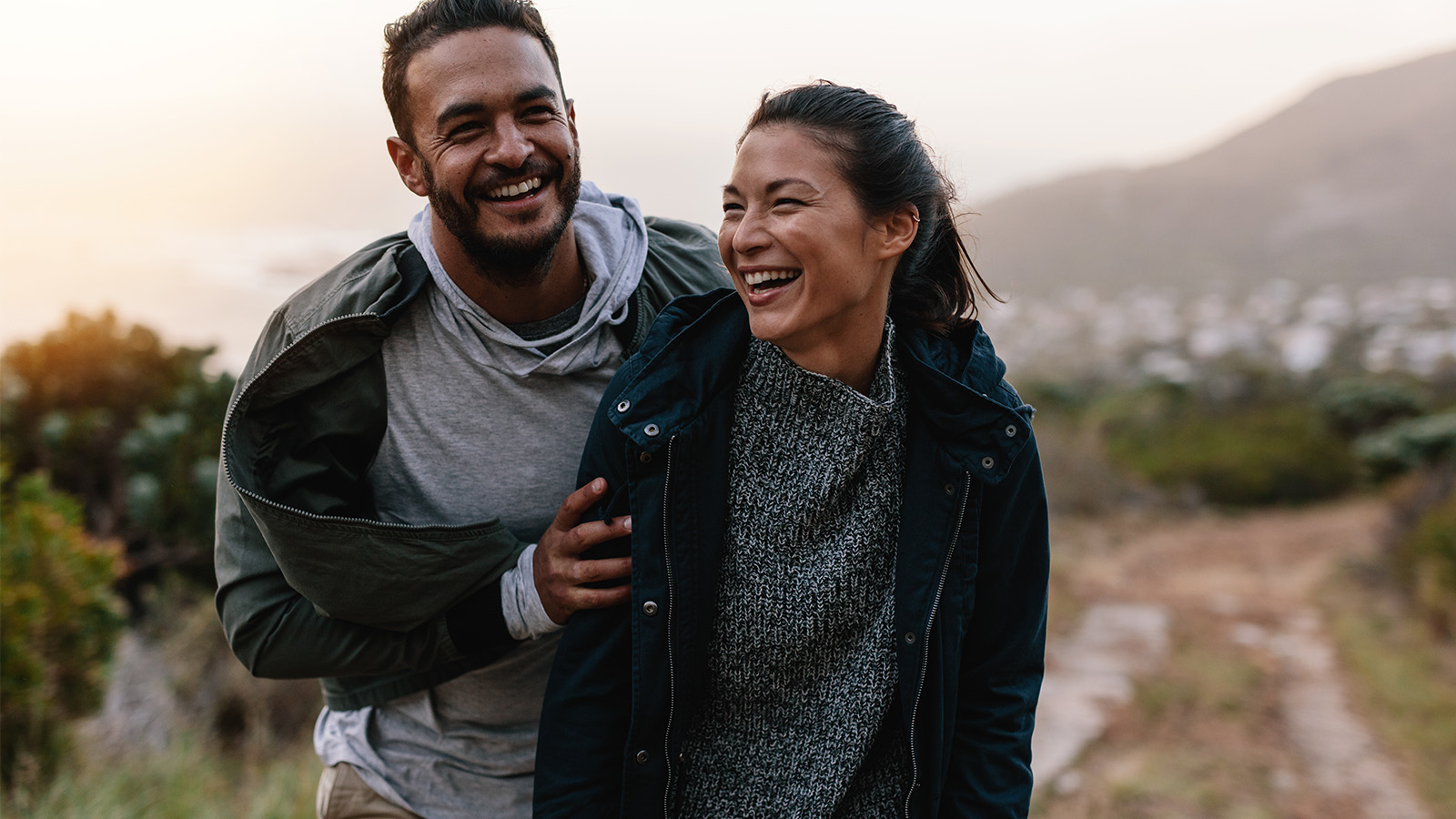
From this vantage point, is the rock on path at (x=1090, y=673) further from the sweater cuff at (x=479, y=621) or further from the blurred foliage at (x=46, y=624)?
the blurred foliage at (x=46, y=624)

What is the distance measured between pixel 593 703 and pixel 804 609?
0.43 metres

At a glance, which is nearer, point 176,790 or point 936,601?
point 936,601

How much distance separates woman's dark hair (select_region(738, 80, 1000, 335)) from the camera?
73.0 inches

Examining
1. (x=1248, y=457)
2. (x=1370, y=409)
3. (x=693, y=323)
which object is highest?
(x=693, y=323)

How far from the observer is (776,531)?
6.29 feet

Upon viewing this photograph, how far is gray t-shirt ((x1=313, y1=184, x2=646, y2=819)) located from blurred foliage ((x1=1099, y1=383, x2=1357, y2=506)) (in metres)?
13.2

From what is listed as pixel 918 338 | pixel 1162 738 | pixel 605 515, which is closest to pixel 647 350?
pixel 605 515

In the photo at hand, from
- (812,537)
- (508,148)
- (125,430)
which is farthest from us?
(125,430)

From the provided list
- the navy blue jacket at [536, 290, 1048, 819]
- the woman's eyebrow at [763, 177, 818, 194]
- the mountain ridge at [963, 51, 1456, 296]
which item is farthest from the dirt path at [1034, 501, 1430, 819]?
the mountain ridge at [963, 51, 1456, 296]

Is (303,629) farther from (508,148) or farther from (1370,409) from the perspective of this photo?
(1370,409)

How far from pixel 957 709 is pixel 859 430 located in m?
0.59

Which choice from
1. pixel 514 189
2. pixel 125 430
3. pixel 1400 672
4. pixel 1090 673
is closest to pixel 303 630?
pixel 514 189

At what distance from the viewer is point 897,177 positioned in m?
1.89

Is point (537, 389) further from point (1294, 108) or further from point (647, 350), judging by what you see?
point (1294, 108)
